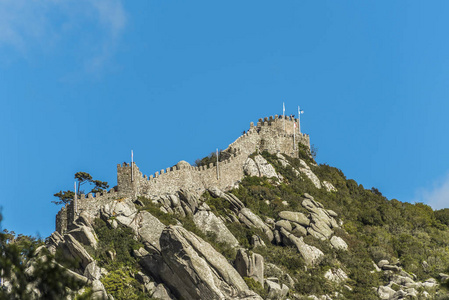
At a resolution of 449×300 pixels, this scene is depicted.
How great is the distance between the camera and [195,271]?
1818 inches

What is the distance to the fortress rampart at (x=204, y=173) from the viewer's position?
57.1 metres

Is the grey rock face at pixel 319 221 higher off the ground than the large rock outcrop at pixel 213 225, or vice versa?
the grey rock face at pixel 319 221

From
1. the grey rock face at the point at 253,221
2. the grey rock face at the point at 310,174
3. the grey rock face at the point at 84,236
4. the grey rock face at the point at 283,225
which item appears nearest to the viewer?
the grey rock face at the point at 84,236

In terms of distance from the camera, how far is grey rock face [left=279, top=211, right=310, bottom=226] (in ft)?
207

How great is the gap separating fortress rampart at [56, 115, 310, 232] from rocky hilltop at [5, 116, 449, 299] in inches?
4.3

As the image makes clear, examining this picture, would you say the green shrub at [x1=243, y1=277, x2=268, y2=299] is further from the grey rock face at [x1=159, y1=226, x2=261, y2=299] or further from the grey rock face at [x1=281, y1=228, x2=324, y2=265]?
the grey rock face at [x1=281, y1=228, x2=324, y2=265]

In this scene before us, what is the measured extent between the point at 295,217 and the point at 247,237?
6566mm

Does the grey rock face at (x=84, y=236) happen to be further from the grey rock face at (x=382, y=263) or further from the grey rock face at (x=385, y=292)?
the grey rock face at (x=382, y=263)

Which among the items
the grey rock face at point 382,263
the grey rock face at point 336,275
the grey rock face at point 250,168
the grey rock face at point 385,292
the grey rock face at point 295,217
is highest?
the grey rock face at point 250,168

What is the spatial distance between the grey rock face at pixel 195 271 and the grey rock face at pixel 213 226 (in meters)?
7.89

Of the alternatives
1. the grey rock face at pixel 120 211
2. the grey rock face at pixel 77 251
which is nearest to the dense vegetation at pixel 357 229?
the grey rock face at pixel 120 211

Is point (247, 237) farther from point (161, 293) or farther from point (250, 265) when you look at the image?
point (161, 293)

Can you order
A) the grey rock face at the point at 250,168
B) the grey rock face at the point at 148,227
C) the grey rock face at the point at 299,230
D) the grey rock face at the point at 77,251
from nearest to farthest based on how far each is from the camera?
the grey rock face at the point at 77,251, the grey rock face at the point at 148,227, the grey rock face at the point at 299,230, the grey rock face at the point at 250,168

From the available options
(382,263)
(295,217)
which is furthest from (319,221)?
(382,263)
